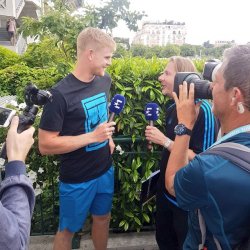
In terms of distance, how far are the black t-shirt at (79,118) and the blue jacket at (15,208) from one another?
0.99 metres

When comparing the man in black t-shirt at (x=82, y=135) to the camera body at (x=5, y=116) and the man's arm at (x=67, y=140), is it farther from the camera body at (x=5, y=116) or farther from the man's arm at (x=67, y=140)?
the camera body at (x=5, y=116)

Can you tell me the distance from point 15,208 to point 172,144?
141 centimetres

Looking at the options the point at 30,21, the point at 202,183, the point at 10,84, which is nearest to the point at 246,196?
the point at 202,183

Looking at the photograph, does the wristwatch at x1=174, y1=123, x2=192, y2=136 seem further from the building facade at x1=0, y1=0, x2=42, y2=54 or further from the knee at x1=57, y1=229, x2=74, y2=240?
the building facade at x1=0, y1=0, x2=42, y2=54

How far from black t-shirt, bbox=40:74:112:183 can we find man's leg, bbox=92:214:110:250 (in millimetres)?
448

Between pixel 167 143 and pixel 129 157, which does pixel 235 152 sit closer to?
pixel 167 143

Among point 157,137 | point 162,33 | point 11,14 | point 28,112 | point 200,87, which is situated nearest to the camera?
point 28,112

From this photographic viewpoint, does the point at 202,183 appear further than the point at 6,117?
No

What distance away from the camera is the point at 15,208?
122 centimetres

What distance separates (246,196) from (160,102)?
6.41 feet

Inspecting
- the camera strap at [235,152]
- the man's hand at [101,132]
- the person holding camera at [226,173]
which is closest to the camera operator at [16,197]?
the person holding camera at [226,173]

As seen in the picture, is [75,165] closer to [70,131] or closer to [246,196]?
[70,131]

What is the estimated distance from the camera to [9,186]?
4.18ft

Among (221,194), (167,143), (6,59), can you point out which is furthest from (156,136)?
(6,59)
